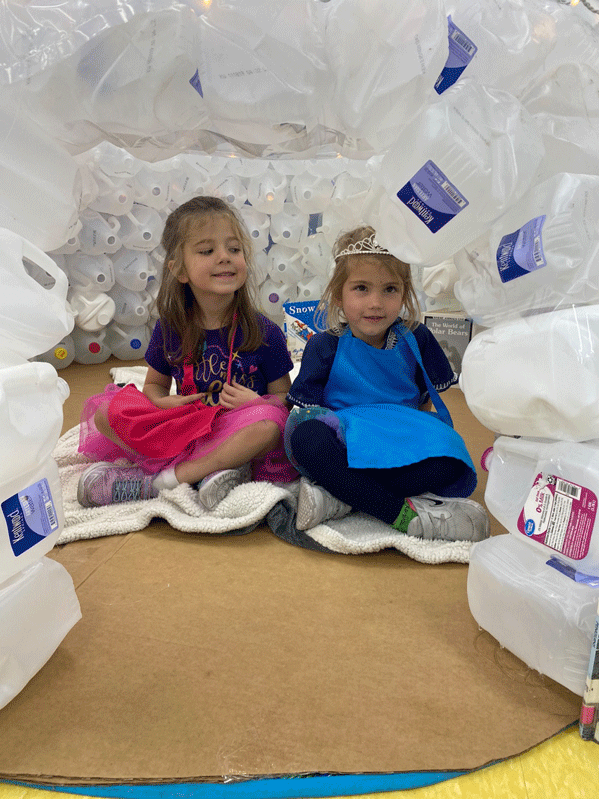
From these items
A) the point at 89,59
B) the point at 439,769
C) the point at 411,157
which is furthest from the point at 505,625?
the point at 89,59

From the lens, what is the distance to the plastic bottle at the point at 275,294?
261cm

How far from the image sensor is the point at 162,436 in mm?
1224

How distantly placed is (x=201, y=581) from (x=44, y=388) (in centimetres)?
40

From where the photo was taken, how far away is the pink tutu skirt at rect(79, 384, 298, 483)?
1214 mm

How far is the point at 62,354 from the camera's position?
2344 millimetres

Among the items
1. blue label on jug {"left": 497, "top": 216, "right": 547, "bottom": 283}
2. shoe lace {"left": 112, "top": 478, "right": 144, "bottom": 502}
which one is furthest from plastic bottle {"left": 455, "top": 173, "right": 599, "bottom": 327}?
shoe lace {"left": 112, "top": 478, "right": 144, "bottom": 502}

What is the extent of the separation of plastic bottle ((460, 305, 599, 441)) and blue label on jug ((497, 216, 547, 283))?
0.06 metres

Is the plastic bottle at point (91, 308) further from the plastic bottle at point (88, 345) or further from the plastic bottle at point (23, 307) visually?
the plastic bottle at point (23, 307)

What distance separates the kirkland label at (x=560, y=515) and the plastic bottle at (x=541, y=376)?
61 mm

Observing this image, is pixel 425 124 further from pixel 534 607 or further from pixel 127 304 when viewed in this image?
pixel 127 304

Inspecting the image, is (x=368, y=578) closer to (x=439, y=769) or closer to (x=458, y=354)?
(x=439, y=769)

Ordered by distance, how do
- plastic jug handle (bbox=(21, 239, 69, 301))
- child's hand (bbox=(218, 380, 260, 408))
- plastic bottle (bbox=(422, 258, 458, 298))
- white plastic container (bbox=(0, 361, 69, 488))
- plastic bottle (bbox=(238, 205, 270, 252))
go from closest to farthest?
1. white plastic container (bbox=(0, 361, 69, 488))
2. plastic jug handle (bbox=(21, 239, 69, 301))
3. child's hand (bbox=(218, 380, 260, 408))
4. plastic bottle (bbox=(422, 258, 458, 298))
5. plastic bottle (bbox=(238, 205, 270, 252))

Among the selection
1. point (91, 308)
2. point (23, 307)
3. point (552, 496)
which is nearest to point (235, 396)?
point (23, 307)

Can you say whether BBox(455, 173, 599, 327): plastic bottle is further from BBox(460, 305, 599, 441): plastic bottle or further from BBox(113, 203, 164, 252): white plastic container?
BBox(113, 203, 164, 252): white plastic container
